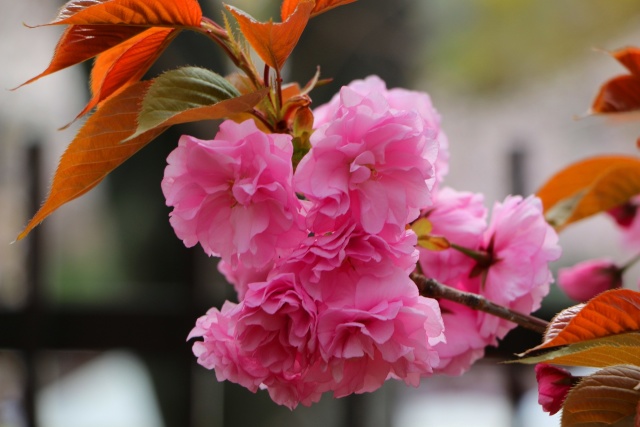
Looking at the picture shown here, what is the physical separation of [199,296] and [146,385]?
0.28 meters

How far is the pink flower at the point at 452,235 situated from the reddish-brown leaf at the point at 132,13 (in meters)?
0.15

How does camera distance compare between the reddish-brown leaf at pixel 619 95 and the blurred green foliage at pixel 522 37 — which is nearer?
the reddish-brown leaf at pixel 619 95

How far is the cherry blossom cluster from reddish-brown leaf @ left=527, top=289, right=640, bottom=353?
0.16 feet

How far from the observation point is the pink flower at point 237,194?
29 centimetres

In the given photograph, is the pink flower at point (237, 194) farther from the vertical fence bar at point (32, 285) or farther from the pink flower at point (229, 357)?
the vertical fence bar at point (32, 285)

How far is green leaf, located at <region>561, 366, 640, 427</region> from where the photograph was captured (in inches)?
11.1

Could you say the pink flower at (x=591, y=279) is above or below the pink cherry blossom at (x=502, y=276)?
below

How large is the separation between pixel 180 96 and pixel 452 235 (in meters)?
0.16

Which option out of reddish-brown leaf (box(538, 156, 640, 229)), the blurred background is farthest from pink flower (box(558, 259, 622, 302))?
the blurred background

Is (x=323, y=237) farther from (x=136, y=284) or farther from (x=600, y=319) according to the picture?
(x=136, y=284)

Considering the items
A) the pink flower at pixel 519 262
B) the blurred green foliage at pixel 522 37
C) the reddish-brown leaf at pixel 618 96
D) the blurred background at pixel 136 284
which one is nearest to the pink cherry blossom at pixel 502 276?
the pink flower at pixel 519 262

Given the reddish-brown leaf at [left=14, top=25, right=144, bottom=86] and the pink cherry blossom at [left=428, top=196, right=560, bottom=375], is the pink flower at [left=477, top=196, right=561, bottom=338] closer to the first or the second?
the pink cherry blossom at [left=428, top=196, right=560, bottom=375]

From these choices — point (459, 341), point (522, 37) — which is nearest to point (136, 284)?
point (459, 341)

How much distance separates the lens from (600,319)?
11.3 inches
